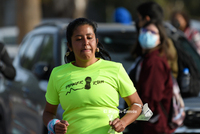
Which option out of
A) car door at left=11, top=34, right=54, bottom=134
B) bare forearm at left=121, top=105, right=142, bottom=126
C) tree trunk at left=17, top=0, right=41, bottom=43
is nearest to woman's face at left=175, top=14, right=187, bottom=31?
car door at left=11, top=34, right=54, bottom=134

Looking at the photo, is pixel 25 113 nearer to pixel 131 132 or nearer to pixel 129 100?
pixel 131 132

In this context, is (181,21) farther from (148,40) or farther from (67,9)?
(67,9)

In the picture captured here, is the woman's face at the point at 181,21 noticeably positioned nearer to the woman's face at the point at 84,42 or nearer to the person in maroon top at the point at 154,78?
the person in maroon top at the point at 154,78

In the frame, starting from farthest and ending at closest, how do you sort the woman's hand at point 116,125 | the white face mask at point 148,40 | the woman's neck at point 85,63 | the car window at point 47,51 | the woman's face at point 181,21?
the woman's face at point 181,21 < the car window at point 47,51 < the white face mask at point 148,40 < the woman's neck at point 85,63 < the woman's hand at point 116,125

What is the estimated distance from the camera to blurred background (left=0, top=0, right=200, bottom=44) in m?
12.8

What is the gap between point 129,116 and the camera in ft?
7.64

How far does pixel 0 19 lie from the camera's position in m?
32.6

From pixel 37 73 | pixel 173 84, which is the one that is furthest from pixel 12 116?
pixel 173 84

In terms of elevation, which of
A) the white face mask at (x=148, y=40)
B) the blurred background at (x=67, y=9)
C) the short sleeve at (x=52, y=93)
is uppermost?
the white face mask at (x=148, y=40)

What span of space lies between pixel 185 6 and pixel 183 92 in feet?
88.5

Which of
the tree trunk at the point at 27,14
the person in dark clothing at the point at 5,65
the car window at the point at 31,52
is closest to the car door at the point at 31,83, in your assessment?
the car window at the point at 31,52

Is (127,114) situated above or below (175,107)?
above

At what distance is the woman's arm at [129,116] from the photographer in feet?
7.26

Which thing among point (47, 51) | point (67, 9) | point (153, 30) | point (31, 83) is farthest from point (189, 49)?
point (67, 9)
